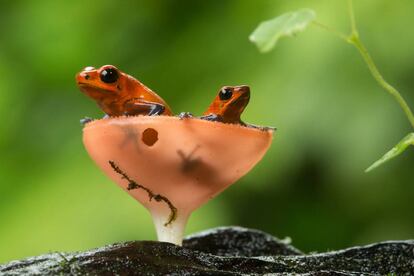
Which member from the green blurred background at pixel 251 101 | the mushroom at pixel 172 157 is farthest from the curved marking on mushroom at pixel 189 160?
the green blurred background at pixel 251 101

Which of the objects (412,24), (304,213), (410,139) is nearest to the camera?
(410,139)

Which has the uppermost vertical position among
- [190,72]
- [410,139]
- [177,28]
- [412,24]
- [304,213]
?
[177,28]

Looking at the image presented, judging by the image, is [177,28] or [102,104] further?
[177,28]

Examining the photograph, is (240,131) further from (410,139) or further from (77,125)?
(77,125)

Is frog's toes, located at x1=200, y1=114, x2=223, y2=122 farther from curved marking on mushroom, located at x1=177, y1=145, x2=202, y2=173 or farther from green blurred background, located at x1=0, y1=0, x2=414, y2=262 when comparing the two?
green blurred background, located at x1=0, y1=0, x2=414, y2=262

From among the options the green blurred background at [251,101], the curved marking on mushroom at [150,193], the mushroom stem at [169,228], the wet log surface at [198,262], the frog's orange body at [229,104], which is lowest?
the wet log surface at [198,262]

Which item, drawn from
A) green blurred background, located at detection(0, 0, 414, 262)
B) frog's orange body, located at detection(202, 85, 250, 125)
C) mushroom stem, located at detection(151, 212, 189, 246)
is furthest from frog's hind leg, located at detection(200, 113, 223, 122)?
green blurred background, located at detection(0, 0, 414, 262)

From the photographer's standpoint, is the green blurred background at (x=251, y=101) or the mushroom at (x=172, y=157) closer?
the mushroom at (x=172, y=157)

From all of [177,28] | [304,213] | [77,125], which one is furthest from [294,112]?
[77,125]

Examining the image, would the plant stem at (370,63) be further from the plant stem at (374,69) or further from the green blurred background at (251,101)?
the green blurred background at (251,101)
